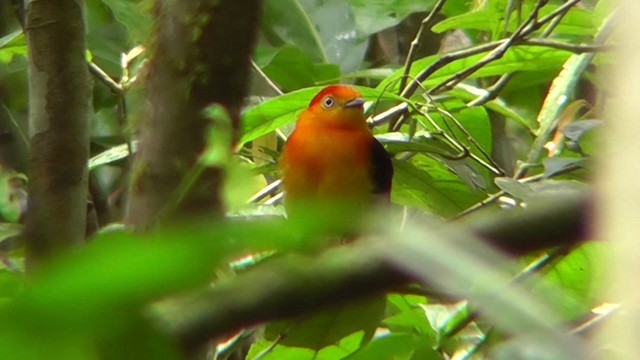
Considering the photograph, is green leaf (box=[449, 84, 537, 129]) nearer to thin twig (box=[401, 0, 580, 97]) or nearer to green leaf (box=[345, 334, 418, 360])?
thin twig (box=[401, 0, 580, 97])

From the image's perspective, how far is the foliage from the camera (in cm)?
33

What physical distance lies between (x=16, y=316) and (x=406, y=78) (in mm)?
2279

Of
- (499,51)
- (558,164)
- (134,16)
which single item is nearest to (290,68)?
(499,51)

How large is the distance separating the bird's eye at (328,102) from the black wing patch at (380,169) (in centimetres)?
53

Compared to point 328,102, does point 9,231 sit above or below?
above

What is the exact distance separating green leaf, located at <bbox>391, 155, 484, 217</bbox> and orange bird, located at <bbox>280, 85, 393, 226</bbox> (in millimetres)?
129

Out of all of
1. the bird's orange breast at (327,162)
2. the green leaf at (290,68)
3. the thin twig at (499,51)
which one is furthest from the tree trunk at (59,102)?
the green leaf at (290,68)

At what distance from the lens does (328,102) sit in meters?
3.47

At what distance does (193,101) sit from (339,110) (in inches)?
105

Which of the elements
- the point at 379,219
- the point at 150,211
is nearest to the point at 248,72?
the point at 150,211

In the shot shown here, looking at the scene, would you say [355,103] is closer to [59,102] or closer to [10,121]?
[10,121]

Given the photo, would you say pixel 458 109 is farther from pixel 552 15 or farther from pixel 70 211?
pixel 70 211

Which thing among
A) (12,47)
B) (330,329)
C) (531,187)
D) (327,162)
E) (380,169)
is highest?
(12,47)

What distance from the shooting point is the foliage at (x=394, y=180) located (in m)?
0.33
